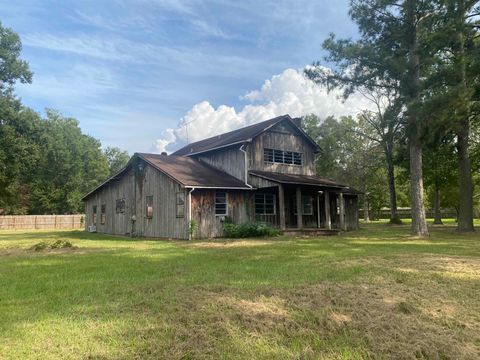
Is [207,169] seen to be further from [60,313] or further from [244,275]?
[60,313]

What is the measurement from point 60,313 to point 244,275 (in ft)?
12.7

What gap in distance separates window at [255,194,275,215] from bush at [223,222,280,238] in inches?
97.1

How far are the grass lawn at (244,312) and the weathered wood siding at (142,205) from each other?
1141cm

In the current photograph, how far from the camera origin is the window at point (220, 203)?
21.9 metres

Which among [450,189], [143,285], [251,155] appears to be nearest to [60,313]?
[143,285]

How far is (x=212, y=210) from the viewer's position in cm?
2147

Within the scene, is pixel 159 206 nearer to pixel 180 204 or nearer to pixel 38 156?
pixel 180 204

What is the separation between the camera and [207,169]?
2552 centimetres

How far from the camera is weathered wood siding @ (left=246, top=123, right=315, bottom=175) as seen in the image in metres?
24.8

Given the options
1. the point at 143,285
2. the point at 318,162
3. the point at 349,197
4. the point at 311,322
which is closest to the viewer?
the point at 311,322

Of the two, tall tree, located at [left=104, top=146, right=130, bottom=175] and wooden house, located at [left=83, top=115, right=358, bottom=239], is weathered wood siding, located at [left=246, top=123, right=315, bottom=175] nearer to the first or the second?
wooden house, located at [left=83, top=115, right=358, bottom=239]

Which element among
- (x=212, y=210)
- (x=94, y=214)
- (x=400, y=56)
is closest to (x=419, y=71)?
(x=400, y=56)

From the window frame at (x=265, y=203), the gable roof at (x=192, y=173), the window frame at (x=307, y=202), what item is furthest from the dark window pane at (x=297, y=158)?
the gable roof at (x=192, y=173)

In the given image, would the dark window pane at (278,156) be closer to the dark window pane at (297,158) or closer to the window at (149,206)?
the dark window pane at (297,158)
